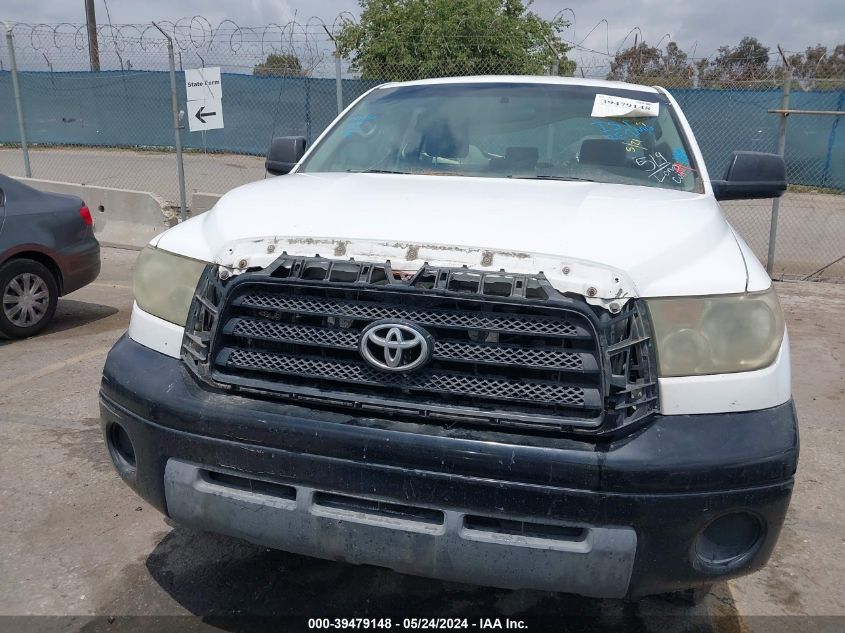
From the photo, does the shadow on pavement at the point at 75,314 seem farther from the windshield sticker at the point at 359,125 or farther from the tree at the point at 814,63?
the tree at the point at 814,63

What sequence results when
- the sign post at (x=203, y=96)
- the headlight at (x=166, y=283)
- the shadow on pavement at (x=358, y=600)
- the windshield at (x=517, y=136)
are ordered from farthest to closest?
the sign post at (x=203, y=96) < the windshield at (x=517, y=136) < the shadow on pavement at (x=358, y=600) < the headlight at (x=166, y=283)

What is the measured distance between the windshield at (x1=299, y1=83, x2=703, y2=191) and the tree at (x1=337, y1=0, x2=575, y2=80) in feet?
33.4

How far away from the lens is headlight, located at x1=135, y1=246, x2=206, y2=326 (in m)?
2.59

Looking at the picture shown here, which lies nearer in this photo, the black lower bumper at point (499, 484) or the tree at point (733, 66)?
the black lower bumper at point (499, 484)

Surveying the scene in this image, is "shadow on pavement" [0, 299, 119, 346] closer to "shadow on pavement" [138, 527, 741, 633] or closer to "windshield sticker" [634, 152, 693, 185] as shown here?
"shadow on pavement" [138, 527, 741, 633]

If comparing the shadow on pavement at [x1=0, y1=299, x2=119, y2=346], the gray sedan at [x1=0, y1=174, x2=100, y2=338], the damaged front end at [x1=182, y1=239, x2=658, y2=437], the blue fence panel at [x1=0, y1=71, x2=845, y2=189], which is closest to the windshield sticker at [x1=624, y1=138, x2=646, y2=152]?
the damaged front end at [x1=182, y1=239, x2=658, y2=437]

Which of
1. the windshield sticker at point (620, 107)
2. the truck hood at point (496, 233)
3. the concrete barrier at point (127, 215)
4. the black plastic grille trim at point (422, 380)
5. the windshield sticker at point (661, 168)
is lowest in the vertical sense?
the concrete barrier at point (127, 215)

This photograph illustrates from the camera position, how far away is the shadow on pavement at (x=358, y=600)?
2.78 metres

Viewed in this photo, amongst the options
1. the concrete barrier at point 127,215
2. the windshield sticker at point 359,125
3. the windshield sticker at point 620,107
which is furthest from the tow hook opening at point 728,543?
the concrete barrier at point 127,215

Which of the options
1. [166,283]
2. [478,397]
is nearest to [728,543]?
[478,397]

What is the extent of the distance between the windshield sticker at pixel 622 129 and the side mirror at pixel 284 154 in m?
1.57

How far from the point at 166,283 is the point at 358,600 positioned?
1.34 metres

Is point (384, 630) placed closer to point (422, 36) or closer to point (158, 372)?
point (158, 372)

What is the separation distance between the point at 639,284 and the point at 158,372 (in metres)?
1.52
